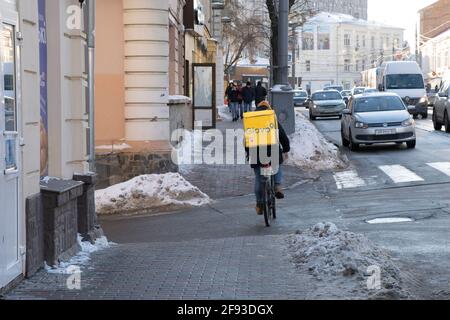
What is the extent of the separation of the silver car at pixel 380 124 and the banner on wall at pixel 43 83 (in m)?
14.5

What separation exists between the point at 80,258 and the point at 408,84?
33.8 m

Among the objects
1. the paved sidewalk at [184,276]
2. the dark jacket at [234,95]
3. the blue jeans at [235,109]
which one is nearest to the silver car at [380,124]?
the paved sidewalk at [184,276]

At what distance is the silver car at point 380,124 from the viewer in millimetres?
21266

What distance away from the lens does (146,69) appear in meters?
15.6

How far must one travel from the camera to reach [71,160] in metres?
8.72

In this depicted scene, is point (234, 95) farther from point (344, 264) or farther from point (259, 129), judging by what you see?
point (344, 264)

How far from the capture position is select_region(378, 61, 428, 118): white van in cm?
3853

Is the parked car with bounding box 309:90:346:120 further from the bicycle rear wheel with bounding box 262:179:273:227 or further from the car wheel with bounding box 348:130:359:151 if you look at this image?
the bicycle rear wheel with bounding box 262:179:273:227

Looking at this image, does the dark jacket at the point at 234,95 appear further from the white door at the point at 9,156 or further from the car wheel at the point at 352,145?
the white door at the point at 9,156

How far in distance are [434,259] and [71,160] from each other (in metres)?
4.11

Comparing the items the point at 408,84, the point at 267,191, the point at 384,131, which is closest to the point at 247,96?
the point at 408,84

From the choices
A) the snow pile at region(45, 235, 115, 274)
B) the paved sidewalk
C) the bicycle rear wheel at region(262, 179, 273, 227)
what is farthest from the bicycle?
the snow pile at region(45, 235, 115, 274)

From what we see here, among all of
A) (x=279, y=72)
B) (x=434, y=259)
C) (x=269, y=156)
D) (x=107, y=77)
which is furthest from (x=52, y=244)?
(x=279, y=72)
